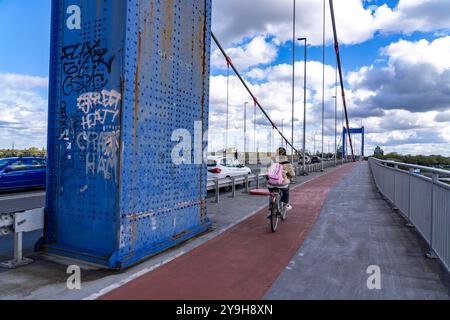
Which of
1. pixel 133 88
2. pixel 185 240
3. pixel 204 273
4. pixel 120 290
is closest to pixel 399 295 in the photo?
pixel 204 273

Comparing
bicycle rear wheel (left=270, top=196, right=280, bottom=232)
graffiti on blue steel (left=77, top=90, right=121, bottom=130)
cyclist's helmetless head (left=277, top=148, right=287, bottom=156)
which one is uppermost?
graffiti on blue steel (left=77, top=90, right=121, bottom=130)

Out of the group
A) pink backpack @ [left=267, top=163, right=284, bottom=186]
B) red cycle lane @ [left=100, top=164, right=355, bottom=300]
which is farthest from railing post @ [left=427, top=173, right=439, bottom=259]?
pink backpack @ [left=267, top=163, right=284, bottom=186]

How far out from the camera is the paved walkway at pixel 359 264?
3.96 metres

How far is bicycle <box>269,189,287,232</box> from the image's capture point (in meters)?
7.07

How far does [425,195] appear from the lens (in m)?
5.89

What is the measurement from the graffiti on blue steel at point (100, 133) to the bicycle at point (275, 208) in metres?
3.36

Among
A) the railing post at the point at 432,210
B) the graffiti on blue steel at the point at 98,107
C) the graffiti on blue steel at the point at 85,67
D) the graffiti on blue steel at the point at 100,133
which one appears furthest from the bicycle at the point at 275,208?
the graffiti on blue steel at the point at 85,67

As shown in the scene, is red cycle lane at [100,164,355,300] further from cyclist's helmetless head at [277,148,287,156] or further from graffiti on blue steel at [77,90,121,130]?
graffiti on blue steel at [77,90,121,130]

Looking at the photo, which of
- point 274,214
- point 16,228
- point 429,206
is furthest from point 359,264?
point 16,228

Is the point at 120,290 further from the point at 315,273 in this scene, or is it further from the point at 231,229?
the point at 231,229

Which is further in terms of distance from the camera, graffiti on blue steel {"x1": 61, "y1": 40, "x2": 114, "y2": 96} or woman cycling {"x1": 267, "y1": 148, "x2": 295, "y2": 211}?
woman cycling {"x1": 267, "y1": 148, "x2": 295, "y2": 211}

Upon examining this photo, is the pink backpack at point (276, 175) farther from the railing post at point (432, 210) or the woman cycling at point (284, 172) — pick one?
the railing post at point (432, 210)

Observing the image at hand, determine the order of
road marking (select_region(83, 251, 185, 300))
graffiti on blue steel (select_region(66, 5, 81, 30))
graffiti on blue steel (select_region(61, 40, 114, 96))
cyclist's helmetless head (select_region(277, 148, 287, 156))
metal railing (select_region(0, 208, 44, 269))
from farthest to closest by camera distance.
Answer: cyclist's helmetless head (select_region(277, 148, 287, 156)), graffiti on blue steel (select_region(66, 5, 81, 30)), graffiti on blue steel (select_region(61, 40, 114, 96)), metal railing (select_region(0, 208, 44, 269)), road marking (select_region(83, 251, 185, 300))

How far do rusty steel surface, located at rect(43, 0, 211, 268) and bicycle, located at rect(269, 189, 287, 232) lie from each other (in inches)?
70.0
